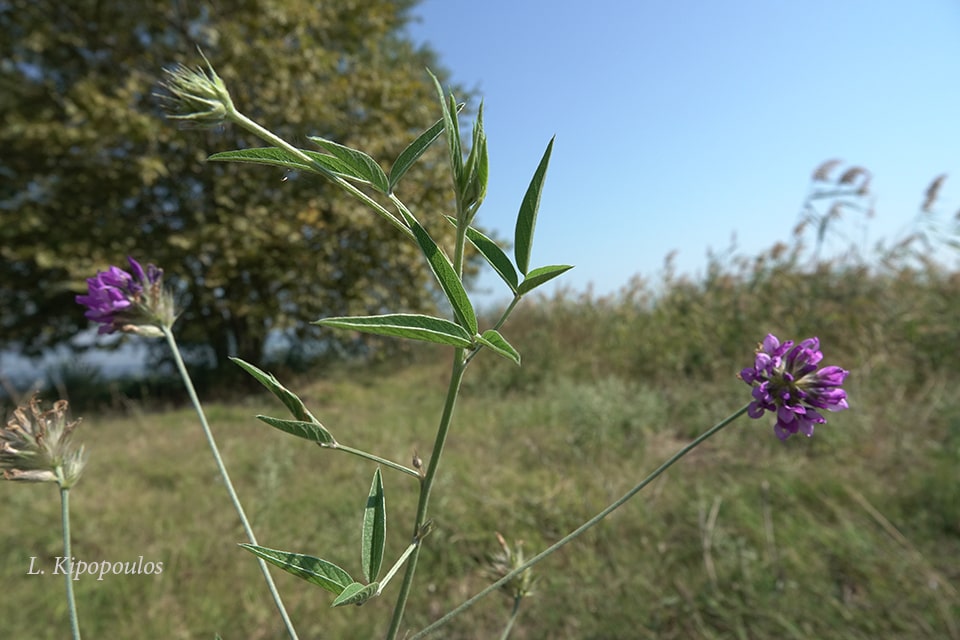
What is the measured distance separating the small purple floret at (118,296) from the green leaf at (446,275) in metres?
0.44

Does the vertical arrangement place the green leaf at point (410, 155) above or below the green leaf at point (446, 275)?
above

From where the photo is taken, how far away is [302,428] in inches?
18.7

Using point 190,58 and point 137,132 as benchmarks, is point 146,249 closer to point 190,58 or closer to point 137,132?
point 137,132

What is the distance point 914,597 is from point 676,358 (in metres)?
3.59

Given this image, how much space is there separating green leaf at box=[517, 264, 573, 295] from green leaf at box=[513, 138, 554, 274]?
20 millimetres

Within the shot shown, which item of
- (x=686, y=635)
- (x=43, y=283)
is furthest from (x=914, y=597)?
(x=43, y=283)

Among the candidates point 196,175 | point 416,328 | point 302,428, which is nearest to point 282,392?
point 302,428

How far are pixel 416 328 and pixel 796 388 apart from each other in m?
0.44

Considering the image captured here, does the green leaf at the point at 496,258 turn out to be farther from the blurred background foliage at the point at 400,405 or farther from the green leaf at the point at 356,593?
the blurred background foliage at the point at 400,405

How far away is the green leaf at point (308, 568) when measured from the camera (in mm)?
447

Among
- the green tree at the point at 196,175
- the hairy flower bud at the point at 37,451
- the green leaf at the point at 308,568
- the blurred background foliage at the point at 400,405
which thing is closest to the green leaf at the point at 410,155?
the green leaf at the point at 308,568

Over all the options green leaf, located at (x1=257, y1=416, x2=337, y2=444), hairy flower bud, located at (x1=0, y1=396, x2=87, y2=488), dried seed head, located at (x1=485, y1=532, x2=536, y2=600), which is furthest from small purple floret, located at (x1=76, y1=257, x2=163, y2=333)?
dried seed head, located at (x1=485, y1=532, x2=536, y2=600)

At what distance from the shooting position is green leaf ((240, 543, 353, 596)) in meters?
0.45

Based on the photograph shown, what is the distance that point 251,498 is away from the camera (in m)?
3.46
